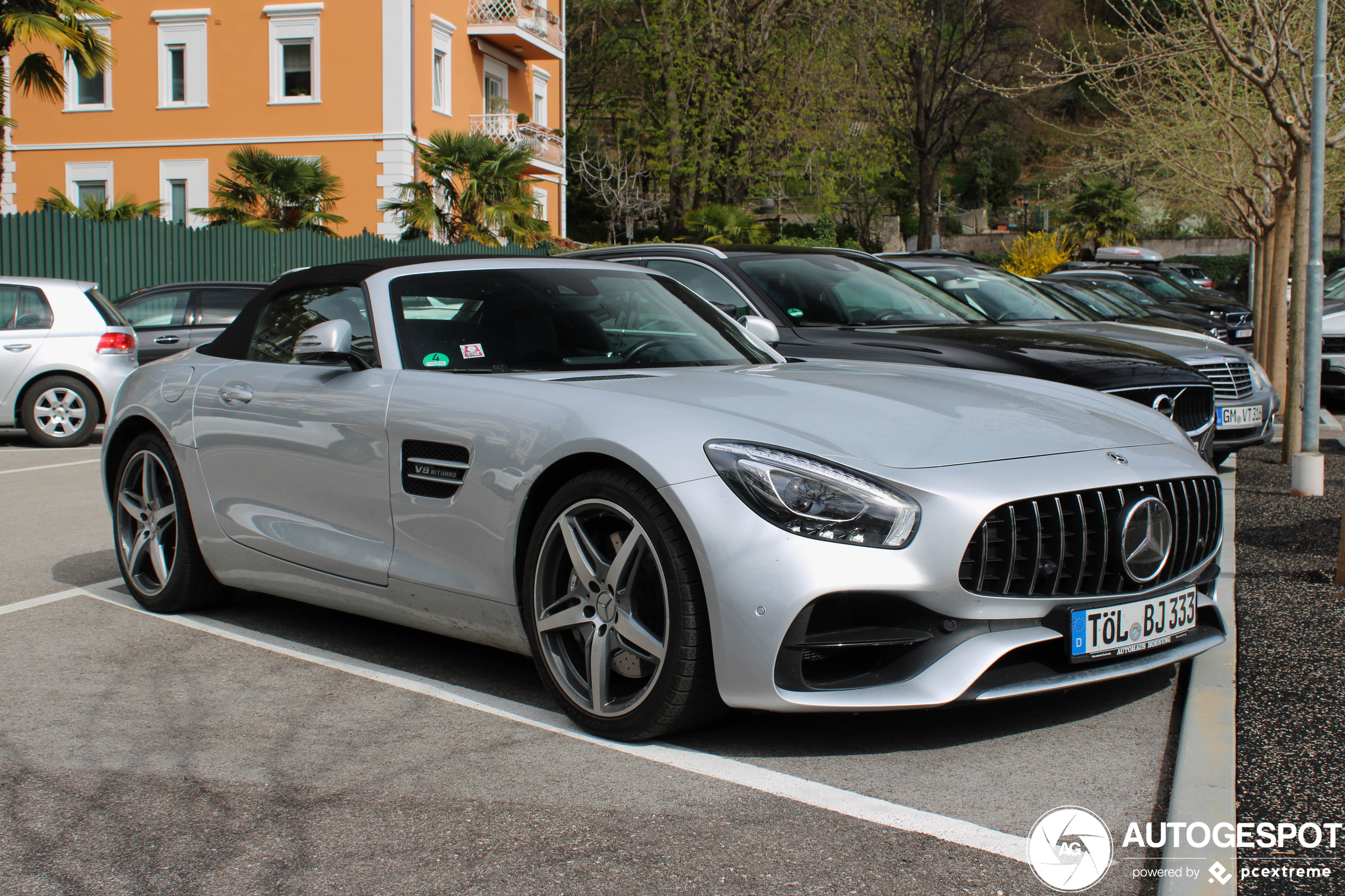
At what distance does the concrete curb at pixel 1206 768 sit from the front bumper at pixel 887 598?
0.36 m

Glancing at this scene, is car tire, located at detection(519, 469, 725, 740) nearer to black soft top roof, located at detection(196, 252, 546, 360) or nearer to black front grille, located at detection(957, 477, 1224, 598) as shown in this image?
black front grille, located at detection(957, 477, 1224, 598)

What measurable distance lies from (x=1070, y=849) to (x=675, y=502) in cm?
124

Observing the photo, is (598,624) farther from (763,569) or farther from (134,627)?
(134,627)

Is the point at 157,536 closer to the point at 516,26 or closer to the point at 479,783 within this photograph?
the point at 479,783

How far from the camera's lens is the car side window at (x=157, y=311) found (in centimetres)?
1523

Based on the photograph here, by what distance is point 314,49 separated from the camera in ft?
103

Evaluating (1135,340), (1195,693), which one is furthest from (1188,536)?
(1135,340)

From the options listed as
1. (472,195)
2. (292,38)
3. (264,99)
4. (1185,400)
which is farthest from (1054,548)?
(264,99)

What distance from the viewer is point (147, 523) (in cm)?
551

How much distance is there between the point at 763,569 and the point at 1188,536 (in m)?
1.36

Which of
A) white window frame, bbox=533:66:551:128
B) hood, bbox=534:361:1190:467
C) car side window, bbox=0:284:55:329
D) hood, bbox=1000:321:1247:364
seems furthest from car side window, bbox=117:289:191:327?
white window frame, bbox=533:66:551:128

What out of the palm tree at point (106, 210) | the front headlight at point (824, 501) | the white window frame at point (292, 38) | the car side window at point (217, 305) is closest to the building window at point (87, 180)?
the white window frame at point (292, 38)

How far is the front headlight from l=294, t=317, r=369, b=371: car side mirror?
1.66 meters

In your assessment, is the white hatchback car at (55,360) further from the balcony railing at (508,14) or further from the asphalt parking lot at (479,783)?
the balcony railing at (508,14)
